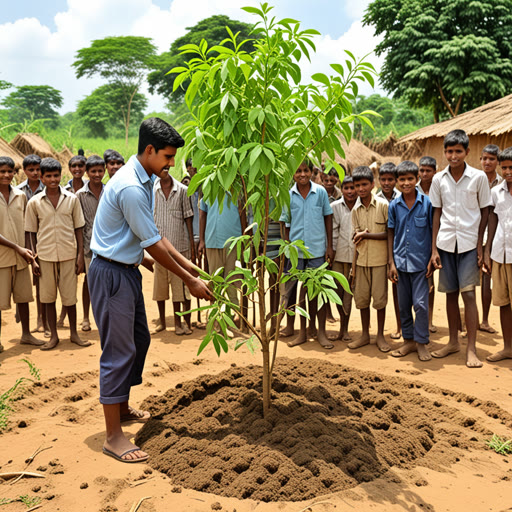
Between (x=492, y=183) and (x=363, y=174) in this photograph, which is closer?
(x=363, y=174)

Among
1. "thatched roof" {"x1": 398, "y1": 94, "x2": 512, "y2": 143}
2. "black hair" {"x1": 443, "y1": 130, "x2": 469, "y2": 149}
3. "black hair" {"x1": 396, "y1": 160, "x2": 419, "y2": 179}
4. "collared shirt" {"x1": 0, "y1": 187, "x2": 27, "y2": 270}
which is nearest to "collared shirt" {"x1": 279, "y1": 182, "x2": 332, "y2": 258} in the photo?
"black hair" {"x1": 396, "y1": 160, "x2": 419, "y2": 179}

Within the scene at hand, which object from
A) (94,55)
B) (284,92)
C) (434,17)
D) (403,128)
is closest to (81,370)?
(284,92)

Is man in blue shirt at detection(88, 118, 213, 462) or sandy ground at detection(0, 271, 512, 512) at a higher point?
man in blue shirt at detection(88, 118, 213, 462)

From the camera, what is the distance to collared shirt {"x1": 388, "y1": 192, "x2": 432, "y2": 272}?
5.04 meters

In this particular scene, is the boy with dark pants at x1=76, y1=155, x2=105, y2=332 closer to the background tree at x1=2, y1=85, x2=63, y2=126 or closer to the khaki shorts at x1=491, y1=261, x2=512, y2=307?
the khaki shorts at x1=491, y1=261, x2=512, y2=307

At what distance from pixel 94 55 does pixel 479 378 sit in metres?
37.4

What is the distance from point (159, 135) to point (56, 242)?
2728 millimetres

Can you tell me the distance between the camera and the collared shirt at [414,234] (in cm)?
504

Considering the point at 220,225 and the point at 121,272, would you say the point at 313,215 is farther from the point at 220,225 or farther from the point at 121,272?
the point at 121,272

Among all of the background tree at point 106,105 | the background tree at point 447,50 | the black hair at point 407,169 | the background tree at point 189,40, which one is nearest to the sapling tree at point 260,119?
the black hair at point 407,169

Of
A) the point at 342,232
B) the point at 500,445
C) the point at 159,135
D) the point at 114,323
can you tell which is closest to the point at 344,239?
the point at 342,232

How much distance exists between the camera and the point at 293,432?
334 cm

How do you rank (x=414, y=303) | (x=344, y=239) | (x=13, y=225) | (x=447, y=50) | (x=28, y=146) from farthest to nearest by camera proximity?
(x=447, y=50)
(x=28, y=146)
(x=344, y=239)
(x=13, y=225)
(x=414, y=303)

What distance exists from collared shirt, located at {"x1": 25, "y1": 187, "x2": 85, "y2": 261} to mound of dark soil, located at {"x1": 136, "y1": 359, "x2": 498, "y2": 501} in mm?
2154
